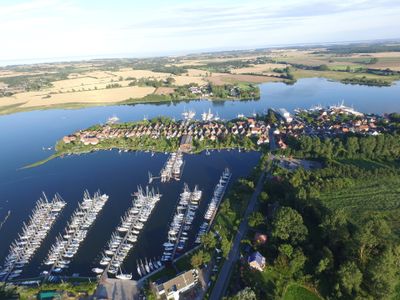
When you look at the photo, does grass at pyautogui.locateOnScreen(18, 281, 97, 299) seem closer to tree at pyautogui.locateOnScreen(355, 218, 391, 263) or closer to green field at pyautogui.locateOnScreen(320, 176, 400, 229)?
tree at pyautogui.locateOnScreen(355, 218, 391, 263)

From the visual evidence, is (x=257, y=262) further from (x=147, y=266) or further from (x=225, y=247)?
(x=147, y=266)

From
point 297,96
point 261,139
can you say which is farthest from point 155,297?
point 297,96

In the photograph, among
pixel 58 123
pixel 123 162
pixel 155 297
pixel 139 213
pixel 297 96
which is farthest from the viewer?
pixel 297 96

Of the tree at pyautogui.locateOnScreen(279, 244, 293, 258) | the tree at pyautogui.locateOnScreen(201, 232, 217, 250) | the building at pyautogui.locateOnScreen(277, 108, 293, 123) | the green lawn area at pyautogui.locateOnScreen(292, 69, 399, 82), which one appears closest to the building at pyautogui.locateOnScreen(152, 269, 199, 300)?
the tree at pyautogui.locateOnScreen(201, 232, 217, 250)

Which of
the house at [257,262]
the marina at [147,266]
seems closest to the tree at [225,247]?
the house at [257,262]

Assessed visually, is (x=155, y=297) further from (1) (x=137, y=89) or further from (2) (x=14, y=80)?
(2) (x=14, y=80)

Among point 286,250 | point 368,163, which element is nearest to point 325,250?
point 286,250

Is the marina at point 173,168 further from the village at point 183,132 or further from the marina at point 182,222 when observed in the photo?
the marina at point 182,222
